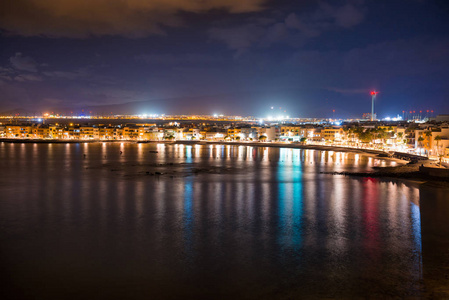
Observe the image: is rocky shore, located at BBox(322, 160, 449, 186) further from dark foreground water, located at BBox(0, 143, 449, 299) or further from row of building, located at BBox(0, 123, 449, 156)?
row of building, located at BBox(0, 123, 449, 156)

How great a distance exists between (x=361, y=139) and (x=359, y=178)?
20024 millimetres

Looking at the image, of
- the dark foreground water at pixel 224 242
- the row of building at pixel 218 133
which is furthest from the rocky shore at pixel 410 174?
the row of building at pixel 218 133

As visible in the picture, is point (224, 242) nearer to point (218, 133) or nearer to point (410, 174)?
point (410, 174)

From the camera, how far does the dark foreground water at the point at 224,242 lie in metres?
4.81

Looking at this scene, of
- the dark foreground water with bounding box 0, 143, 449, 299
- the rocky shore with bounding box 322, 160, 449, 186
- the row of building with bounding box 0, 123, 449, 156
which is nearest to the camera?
the dark foreground water with bounding box 0, 143, 449, 299

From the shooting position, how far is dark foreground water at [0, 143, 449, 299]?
4809 millimetres

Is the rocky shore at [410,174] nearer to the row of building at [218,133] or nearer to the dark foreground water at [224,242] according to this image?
the dark foreground water at [224,242]

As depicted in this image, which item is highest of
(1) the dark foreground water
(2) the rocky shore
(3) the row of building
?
(3) the row of building

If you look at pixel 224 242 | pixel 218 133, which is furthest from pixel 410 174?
pixel 218 133

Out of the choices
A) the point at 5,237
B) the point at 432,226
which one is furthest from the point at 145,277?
the point at 432,226

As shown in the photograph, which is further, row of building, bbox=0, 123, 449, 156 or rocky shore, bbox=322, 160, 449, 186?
row of building, bbox=0, 123, 449, 156

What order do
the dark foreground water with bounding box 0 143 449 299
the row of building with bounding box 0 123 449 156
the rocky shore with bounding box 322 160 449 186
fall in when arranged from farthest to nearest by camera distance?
the row of building with bounding box 0 123 449 156 < the rocky shore with bounding box 322 160 449 186 < the dark foreground water with bounding box 0 143 449 299

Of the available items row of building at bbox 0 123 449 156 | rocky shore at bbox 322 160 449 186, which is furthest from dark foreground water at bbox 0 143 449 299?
row of building at bbox 0 123 449 156

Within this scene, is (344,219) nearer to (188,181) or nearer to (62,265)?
(62,265)
